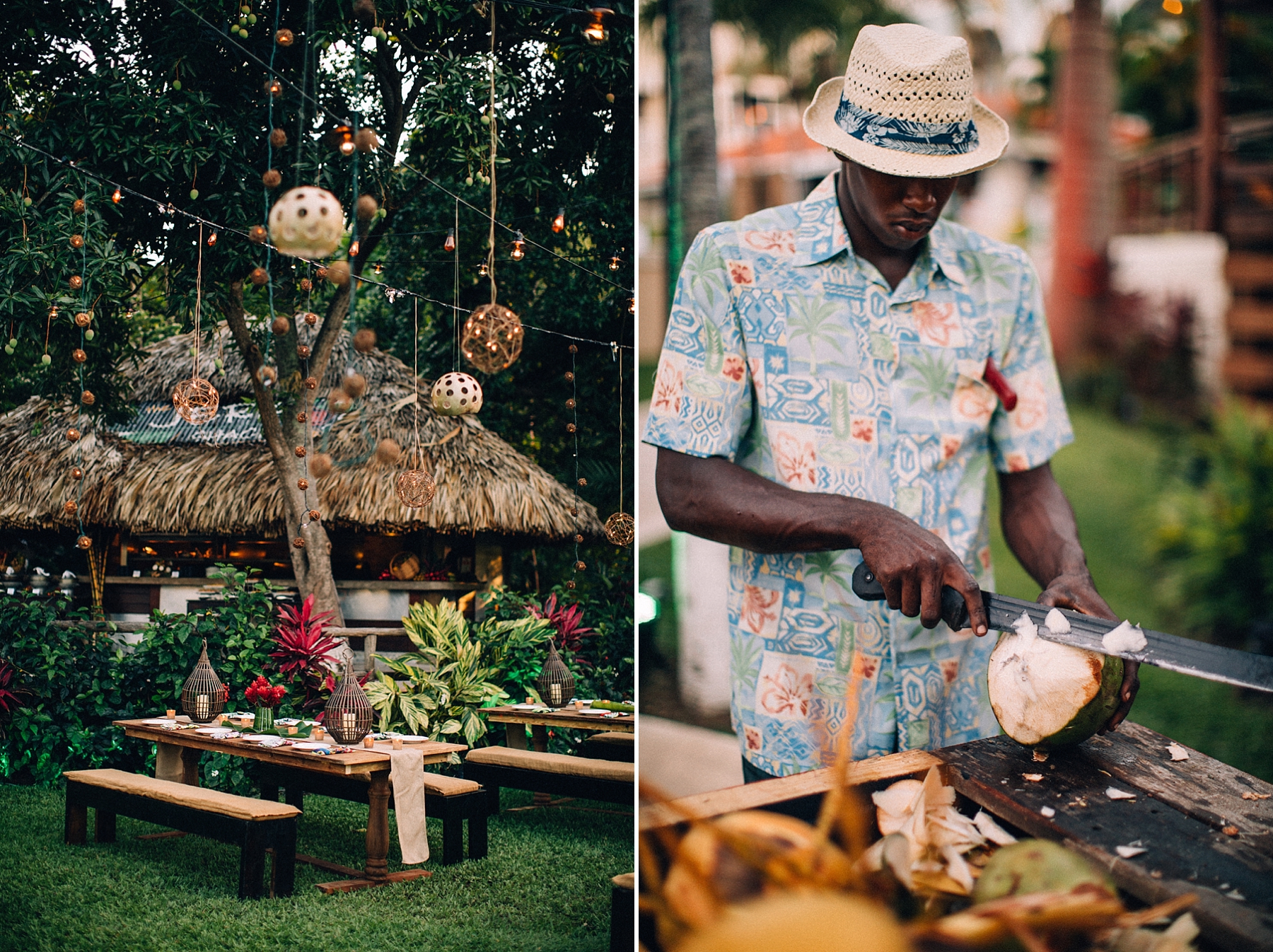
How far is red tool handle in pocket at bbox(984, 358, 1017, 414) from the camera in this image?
1.95 meters

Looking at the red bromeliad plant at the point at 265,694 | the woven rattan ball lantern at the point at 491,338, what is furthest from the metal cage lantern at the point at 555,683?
the woven rattan ball lantern at the point at 491,338

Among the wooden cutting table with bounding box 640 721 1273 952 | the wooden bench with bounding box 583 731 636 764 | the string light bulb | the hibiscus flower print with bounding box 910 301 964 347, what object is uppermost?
the string light bulb

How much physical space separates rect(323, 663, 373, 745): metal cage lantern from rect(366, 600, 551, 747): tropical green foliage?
25 millimetres

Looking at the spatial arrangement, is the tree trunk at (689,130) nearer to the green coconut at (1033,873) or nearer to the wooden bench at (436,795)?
the wooden bench at (436,795)

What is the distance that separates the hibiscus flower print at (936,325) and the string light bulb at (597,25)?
943 millimetres

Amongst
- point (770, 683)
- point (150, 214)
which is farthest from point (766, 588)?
point (150, 214)

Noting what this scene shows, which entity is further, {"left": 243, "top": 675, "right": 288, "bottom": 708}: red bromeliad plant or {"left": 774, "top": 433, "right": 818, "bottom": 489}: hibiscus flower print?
{"left": 243, "top": 675, "right": 288, "bottom": 708}: red bromeliad plant

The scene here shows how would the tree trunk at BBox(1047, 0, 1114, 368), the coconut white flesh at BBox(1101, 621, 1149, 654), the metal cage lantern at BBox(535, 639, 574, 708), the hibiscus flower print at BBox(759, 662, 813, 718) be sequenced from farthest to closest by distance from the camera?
the tree trunk at BBox(1047, 0, 1114, 368), the metal cage lantern at BBox(535, 639, 574, 708), the hibiscus flower print at BBox(759, 662, 813, 718), the coconut white flesh at BBox(1101, 621, 1149, 654)

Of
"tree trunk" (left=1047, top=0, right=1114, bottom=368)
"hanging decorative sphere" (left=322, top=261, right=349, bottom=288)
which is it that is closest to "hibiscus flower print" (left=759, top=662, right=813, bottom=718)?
"hanging decorative sphere" (left=322, top=261, right=349, bottom=288)

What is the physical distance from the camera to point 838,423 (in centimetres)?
186

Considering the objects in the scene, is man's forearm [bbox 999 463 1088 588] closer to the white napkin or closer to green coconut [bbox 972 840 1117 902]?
green coconut [bbox 972 840 1117 902]

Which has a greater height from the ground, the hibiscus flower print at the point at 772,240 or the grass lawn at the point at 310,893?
the hibiscus flower print at the point at 772,240

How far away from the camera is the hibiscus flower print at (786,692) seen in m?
1.90

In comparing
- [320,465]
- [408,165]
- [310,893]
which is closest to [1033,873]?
[310,893]
